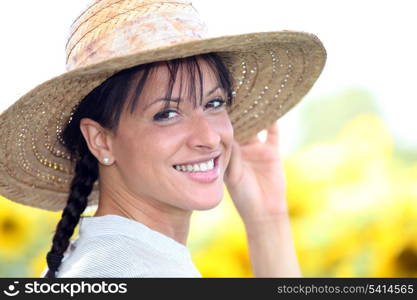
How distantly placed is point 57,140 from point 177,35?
602 millimetres

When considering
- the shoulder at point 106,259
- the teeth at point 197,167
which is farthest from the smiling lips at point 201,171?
the shoulder at point 106,259

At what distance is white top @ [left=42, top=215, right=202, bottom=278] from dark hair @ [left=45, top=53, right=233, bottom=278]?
0.21ft

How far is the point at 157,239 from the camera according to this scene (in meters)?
2.29

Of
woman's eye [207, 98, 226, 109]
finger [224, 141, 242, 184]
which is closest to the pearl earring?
woman's eye [207, 98, 226, 109]

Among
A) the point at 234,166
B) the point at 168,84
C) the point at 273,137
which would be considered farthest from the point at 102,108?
the point at 273,137

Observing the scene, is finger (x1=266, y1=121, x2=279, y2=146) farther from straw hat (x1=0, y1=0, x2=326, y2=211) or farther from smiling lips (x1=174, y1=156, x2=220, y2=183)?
smiling lips (x1=174, y1=156, x2=220, y2=183)

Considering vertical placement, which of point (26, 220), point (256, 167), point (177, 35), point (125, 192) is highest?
point (177, 35)

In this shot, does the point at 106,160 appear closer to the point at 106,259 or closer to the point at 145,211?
the point at 145,211

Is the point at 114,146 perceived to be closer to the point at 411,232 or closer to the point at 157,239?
the point at 157,239

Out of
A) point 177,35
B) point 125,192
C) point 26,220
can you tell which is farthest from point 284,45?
point 26,220

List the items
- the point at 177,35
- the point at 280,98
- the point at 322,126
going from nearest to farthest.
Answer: the point at 177,35
the point at 280,98
the point at 322,126

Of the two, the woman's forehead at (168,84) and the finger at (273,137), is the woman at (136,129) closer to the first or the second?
the woman's forehead at (168,84)

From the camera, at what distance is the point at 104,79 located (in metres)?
2.28

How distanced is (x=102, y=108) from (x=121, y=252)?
1.39ft
